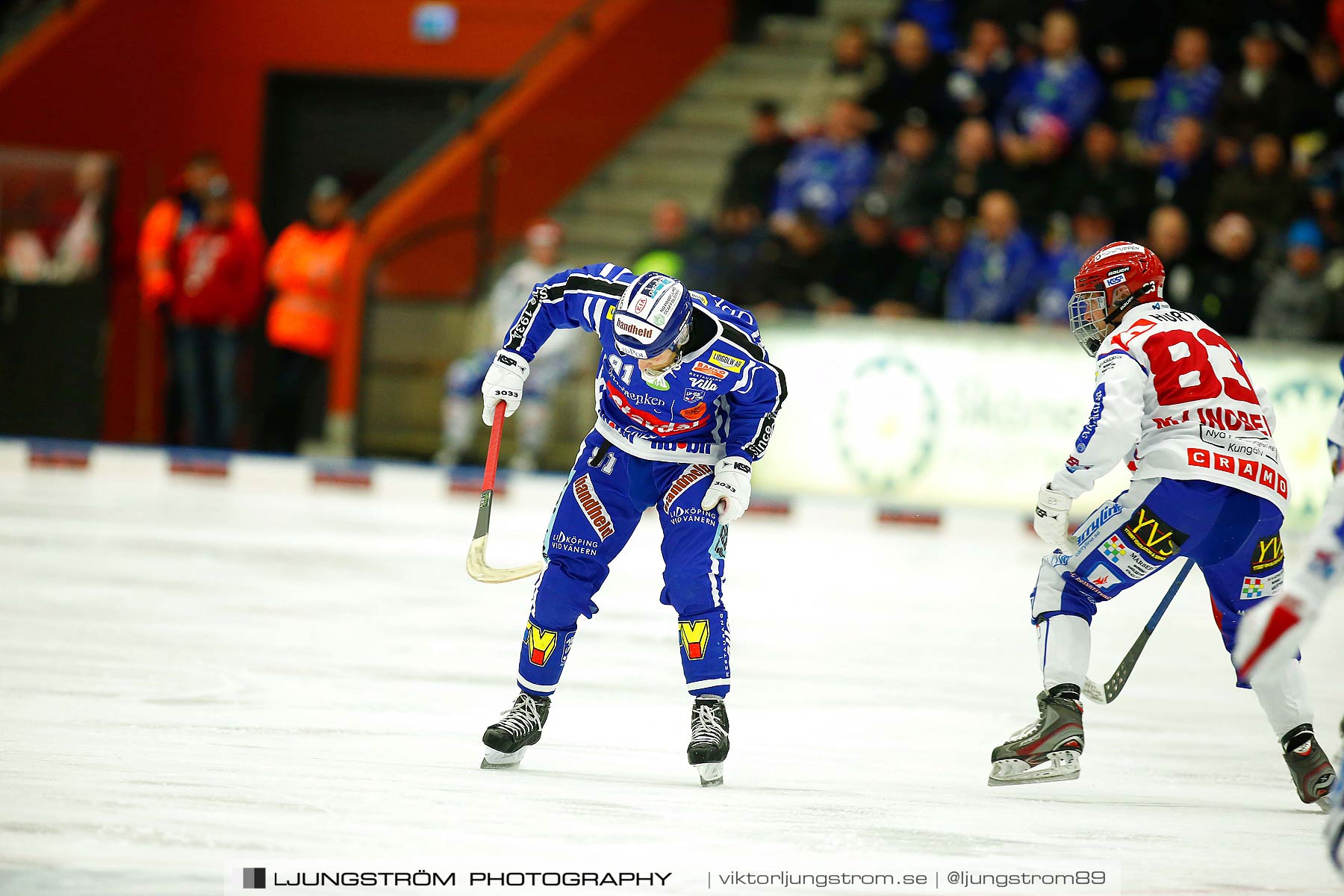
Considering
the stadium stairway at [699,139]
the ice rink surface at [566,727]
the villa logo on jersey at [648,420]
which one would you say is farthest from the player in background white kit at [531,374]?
the villa logo on jersey at [648,420]

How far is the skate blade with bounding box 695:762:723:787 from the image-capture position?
569cm

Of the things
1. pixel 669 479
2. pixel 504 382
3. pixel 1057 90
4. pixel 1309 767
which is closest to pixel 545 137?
pixel 1057 90

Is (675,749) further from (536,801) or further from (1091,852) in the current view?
(1091,852)

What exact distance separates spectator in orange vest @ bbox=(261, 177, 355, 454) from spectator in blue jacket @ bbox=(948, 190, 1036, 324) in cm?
591

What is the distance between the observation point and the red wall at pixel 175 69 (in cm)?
2034

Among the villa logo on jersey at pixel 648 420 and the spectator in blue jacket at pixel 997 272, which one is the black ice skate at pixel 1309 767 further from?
the spectator in blue jacket at pixel 997 272

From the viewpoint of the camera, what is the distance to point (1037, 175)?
15906mm

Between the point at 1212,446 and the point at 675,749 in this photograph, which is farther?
the point at 675,749

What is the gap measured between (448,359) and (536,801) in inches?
469

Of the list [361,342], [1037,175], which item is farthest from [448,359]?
[1037,175]

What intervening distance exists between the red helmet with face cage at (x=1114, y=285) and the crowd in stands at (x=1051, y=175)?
8.25 m

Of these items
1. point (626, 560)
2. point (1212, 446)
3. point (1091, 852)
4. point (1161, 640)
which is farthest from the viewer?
point (626, 560)

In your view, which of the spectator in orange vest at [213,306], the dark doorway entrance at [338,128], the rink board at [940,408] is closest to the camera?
the rink board at [940,408]

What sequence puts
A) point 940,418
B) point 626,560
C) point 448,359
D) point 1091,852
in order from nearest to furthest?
point 1091,852
point 626,560
point 940,418
point 448,359
